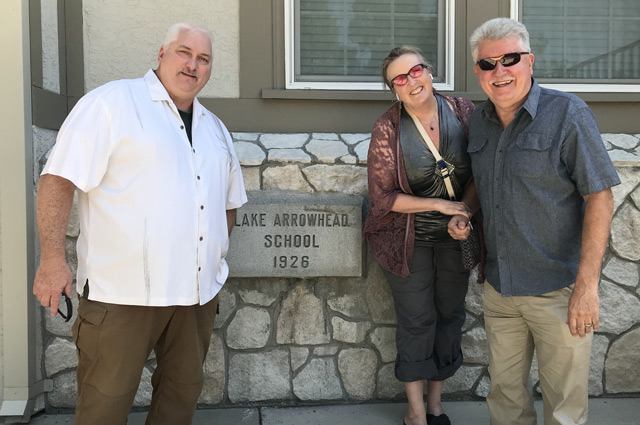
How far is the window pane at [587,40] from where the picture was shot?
3955mm

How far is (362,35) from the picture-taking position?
3871 millimetres

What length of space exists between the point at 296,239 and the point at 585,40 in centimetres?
245

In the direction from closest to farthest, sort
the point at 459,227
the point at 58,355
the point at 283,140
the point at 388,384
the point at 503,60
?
1. the point at 503,60
2. the point at 459,227
3. the point at 58,355
4. the point at 388,384
5. the point at 283,140

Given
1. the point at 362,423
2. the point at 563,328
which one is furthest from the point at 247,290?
the point at 563,328

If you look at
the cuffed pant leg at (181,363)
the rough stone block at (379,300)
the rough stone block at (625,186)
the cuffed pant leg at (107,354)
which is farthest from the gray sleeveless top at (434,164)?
the cuffed pant leg at (107,354)

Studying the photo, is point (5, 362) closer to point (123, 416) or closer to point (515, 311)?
point (123, 416)

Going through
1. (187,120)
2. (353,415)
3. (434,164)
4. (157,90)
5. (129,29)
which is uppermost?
(129,29)

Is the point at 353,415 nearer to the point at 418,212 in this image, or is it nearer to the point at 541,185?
the point at 418,212

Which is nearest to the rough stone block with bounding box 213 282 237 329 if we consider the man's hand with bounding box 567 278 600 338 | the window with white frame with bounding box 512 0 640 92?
the man's hand with bounding box 567 278 600 338

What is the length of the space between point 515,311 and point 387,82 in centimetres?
122

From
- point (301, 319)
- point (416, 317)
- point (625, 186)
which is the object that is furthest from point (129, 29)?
point (625, 186)

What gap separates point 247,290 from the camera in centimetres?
338

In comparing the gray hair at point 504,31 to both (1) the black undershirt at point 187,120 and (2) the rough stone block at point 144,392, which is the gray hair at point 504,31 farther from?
(2) the rough stone block at point 144,392

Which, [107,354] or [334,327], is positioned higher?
A: [107,354]
